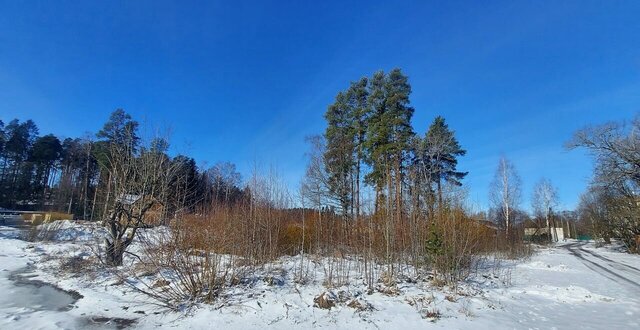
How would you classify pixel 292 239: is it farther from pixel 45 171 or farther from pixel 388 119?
pixel 45 171

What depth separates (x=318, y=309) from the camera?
6.50 m

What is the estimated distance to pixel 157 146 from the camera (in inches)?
655

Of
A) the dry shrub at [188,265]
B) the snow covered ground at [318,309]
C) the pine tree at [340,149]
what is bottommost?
the snow covered ground at [318,309]

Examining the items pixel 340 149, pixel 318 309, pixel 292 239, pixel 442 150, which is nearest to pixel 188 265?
pixel 318 309

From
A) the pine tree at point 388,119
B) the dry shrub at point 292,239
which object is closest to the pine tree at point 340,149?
the pine tree at point 388,119

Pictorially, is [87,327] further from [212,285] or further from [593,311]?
[593,311]

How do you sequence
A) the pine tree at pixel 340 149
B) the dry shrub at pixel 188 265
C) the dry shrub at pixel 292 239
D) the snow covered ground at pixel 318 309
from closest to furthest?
1. the snow covered ground at pixel 318 309
2. the dry shrub at pixel 188 265
3. the dry shrub at pixel 292 239
4. the pine tree at pixel 340 149

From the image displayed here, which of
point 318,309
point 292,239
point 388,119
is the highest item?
point 388,119

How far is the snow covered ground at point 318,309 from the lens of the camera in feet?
19.3

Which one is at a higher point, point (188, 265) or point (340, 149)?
point (340, 149)

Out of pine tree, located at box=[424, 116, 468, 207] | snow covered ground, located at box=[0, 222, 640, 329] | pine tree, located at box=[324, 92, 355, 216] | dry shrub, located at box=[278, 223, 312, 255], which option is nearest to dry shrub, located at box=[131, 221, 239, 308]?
snow covered ground, located at box=[0, 222, 640, 329]

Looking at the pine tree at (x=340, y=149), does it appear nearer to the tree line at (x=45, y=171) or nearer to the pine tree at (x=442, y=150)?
the pine tree at (x=442, y=150)

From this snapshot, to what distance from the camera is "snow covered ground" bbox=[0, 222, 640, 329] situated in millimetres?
5891

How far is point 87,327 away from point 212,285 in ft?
6.52
